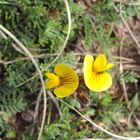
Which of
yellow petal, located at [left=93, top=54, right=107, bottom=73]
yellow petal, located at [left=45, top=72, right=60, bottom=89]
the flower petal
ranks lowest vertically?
the flower petal

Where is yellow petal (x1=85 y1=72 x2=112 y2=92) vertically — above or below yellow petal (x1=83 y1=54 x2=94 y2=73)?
below

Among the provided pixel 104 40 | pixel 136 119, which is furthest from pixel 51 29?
pixel 136 119

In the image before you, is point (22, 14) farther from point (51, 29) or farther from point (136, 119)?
point (136, 119)

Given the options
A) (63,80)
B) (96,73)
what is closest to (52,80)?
(63,80)

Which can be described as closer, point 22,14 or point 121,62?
point 22,14

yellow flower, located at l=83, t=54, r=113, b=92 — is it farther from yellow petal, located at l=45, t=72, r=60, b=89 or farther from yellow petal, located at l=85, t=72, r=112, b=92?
yellow petal, located at l=45, t=72, r=60, b=89

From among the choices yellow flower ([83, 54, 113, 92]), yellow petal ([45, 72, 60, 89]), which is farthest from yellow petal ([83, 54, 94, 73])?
yellow petal ([45, 72, 60, 89])

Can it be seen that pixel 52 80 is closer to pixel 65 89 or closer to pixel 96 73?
pixel 65 89
